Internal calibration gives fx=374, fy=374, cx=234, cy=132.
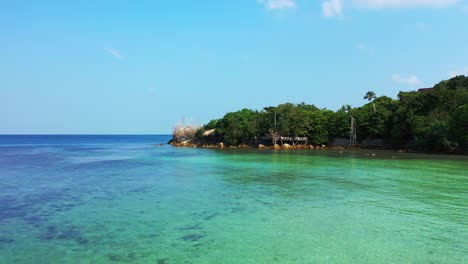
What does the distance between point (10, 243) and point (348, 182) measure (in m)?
16.8

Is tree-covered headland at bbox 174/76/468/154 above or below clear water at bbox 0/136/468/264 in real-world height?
above

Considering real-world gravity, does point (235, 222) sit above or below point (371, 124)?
below

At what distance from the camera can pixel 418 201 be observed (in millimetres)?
15219

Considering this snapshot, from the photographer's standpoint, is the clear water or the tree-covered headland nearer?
the clear water

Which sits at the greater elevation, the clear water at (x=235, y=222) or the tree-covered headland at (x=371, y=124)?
the tree-covered headland at (x=371, y=124)

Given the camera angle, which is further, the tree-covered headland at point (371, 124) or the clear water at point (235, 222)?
the tree-covered headland at point (371, 124)

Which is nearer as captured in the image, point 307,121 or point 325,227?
point 325,227

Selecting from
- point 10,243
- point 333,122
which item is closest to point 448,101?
point 333,122

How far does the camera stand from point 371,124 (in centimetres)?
6088

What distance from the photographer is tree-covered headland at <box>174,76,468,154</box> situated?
48.3 metres

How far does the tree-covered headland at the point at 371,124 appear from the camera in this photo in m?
48.3

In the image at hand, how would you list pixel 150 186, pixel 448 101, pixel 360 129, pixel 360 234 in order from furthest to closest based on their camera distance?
pixel 360 129
pixel 448 101
pixel 150 186
pixel 360 234

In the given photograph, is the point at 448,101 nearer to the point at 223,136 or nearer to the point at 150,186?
the point at 223,136

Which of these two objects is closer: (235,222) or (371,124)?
(235,222)
